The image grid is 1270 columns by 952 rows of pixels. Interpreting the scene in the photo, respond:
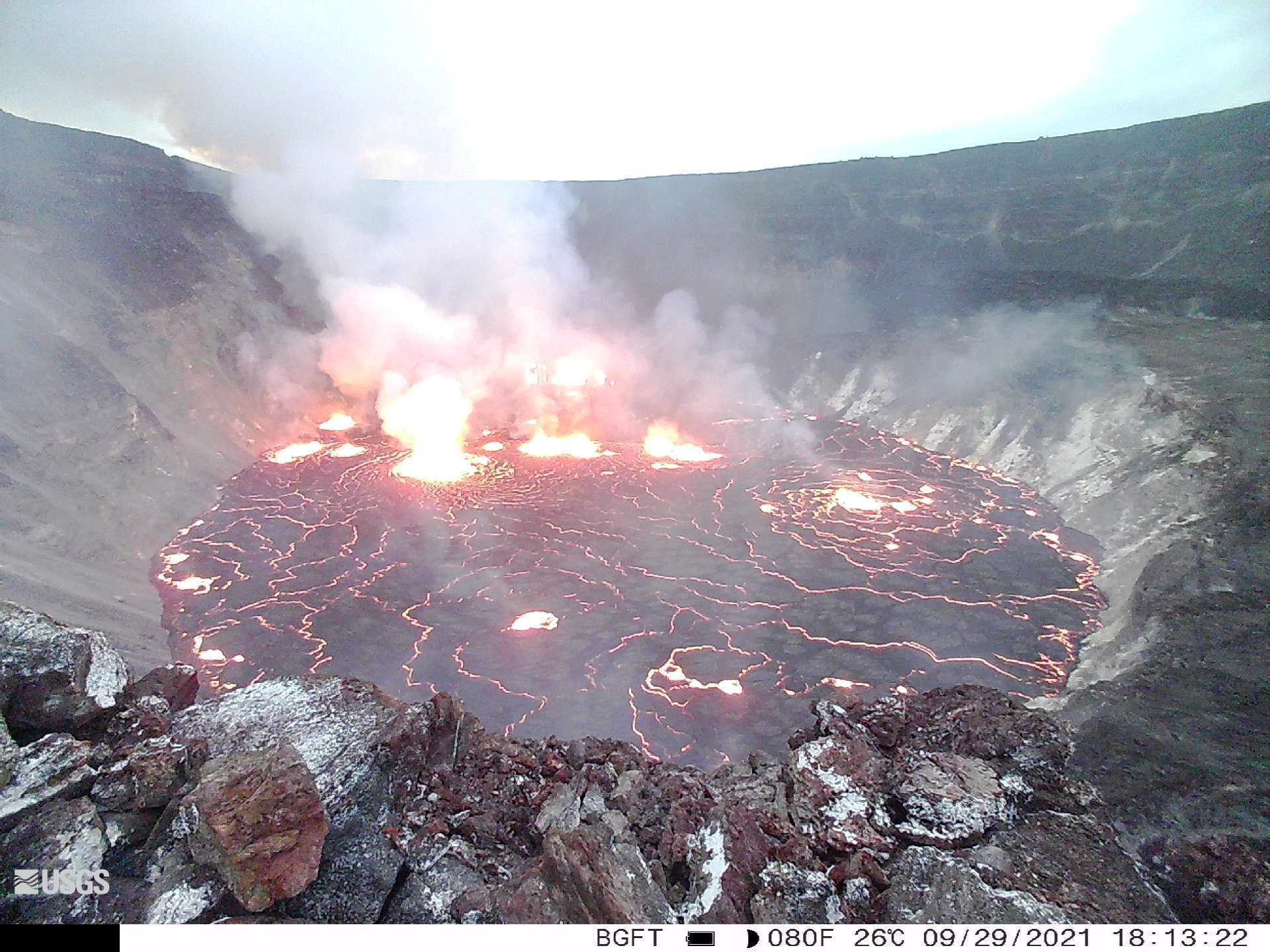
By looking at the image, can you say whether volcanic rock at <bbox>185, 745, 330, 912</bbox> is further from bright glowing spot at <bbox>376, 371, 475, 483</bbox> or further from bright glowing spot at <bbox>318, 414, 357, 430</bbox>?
bright glowing spot at <bbox>318, 414, 357, 430</bbox>

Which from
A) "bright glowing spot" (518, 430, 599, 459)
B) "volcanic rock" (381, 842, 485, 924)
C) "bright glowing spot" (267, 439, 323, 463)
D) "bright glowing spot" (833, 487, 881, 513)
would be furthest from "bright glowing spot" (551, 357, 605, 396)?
"volcanic rock" (381, 842, 485, 924)

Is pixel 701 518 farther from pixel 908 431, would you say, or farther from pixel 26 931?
pixel 26 931

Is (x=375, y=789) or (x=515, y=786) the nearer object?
(x=375, y=789)

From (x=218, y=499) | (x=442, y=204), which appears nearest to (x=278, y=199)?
(x=442, y=204)

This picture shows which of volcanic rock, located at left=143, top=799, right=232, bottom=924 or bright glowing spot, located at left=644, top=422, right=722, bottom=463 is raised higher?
volcanic rock, located at left=143, top=799, right=232, bottom=924

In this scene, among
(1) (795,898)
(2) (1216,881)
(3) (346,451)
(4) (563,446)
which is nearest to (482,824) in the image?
(1) (795,898)

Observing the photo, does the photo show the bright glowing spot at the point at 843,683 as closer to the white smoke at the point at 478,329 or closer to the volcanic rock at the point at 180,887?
the volcanic rock at the point at 180,887
